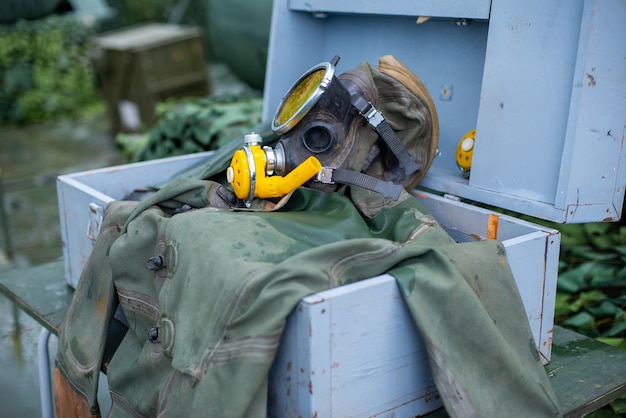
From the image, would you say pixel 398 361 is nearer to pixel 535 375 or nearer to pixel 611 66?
pixel 535 375

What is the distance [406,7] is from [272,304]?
964mm

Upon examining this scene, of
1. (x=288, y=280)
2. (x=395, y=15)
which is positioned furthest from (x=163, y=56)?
(x=288, y=280)

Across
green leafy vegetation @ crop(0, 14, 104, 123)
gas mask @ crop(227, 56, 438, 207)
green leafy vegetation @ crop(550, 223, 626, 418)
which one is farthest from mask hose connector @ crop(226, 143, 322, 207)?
green leafy vegetation @ crop(0, 14, 104, 123)

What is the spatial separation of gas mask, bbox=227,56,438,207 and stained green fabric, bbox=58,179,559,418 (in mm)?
113

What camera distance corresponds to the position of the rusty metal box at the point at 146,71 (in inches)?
200

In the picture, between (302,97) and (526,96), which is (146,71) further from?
(526,96)

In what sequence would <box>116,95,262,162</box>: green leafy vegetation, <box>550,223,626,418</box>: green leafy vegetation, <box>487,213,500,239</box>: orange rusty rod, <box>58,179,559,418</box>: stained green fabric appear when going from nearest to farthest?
<box>58,179,559,418</box>: stained green fabric, <box>487,213,500,239</box>: orange rusty rod, <box>550,223,626,418</box>: green leafy vegetation, <box>116,95,262,162</box>: green leafy vegetation

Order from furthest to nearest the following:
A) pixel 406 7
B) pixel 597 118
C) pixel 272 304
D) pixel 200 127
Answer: pixel 200 127, pixel 406 7, pixel 597 118, pixel 272 304

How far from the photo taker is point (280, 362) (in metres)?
1.10

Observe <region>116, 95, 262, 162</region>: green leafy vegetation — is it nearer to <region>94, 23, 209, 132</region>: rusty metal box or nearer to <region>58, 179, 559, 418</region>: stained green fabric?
<region>58, 179, 559, 418</region>: stained green fabric

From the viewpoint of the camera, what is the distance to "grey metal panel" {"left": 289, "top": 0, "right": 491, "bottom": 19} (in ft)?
5.10

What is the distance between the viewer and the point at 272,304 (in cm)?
105

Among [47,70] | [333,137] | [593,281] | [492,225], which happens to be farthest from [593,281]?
[47,70]

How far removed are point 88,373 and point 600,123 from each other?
3.73ft
